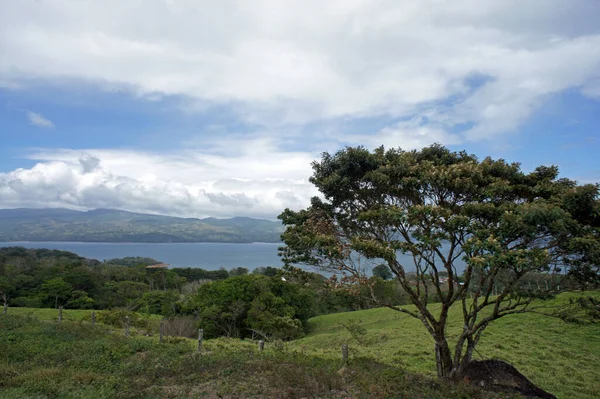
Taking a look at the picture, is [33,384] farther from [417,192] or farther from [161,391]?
[417,192]

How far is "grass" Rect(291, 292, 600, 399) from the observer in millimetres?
11281

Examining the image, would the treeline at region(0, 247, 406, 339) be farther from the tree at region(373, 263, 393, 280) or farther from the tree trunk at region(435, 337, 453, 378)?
the tree trunk at region(435, 337, 453, 378)

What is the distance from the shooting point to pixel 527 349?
14836 millimetres

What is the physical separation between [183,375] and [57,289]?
41774 millimetres

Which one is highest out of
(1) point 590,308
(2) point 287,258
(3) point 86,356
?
(2) point 287,258

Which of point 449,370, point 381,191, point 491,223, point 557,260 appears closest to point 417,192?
point 381,191

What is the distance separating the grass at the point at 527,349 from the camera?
1128cm

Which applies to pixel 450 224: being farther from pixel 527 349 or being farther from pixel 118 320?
pixel 118 320

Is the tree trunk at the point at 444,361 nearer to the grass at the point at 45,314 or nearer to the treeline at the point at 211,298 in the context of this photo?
the treeline at the point at 211,298

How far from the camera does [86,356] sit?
37.5 feet

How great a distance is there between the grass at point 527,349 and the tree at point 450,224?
8.73 ft

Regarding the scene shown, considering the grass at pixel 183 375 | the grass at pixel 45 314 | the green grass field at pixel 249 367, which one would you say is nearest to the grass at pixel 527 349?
the green grass field at pixel 249 367

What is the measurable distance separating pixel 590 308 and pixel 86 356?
1484 centimetres

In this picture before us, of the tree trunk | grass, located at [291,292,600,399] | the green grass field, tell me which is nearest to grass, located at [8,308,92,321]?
the green grass field
